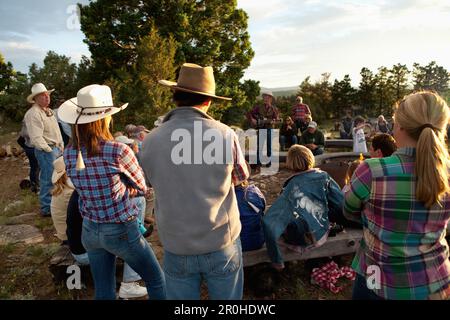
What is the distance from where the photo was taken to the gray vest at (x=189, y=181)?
180 centimetres

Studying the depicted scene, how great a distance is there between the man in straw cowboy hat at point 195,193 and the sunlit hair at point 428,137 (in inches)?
34.9

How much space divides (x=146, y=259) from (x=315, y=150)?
6.33 meters

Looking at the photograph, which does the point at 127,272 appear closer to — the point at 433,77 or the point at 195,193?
the point at 195,193

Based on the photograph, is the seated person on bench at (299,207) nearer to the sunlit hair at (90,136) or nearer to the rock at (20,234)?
the sunlit hair at (90,136)

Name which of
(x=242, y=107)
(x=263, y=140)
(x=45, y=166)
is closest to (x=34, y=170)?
(x=45, y=166)

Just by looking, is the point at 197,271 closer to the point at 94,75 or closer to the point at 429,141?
the point at 429,141

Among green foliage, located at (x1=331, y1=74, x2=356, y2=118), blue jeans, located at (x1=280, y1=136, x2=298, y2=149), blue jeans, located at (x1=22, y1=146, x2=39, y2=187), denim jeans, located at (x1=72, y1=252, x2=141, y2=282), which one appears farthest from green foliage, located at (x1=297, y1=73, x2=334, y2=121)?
denim jeans, located at (x1=72, y1=252, x2=141, y2=282)

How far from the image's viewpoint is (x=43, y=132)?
17.6 ft

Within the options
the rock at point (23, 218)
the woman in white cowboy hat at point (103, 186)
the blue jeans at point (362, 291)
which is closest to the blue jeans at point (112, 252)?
the woman in white cowboy hat at point (103, 186)

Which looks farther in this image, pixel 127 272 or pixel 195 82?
pixel 127 272

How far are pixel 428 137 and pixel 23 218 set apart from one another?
6034 mm

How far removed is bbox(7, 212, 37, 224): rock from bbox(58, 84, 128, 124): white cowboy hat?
3.93 meters

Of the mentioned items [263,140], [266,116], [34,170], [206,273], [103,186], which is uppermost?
[266,116]
